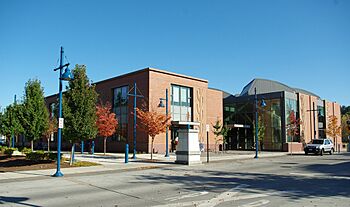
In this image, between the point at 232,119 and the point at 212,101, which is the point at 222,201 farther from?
the point at 232,119

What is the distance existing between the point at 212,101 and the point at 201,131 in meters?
5.41

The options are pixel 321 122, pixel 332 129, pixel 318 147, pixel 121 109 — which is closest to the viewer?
pixel 318 147

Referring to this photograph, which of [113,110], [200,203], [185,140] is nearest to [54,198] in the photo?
[200,203]

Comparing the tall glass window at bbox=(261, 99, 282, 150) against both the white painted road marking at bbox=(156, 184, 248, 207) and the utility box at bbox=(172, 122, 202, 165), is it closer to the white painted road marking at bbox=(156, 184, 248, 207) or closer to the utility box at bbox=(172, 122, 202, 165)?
the utility box at bbox=(172, 122, 202, 165)

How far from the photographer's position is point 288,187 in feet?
40.6

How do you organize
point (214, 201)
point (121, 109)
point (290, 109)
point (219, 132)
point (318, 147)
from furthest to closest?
point (290, 109) < point (219, 132) < point (121, 109) < point (318, 147) < point (214, 201)

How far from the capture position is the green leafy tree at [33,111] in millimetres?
25844

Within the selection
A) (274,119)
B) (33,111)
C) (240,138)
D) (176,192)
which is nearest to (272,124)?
(274,119)

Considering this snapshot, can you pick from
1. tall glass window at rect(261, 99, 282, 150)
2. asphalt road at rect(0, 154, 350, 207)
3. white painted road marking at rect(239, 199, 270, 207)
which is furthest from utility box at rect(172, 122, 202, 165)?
tall glass window at rect(261, 99, 282, 150)

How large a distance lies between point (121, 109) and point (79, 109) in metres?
18.0

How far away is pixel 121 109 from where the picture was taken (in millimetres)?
38875

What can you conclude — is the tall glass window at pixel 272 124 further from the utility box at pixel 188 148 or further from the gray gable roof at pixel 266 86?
the utility box at pixel 188 148

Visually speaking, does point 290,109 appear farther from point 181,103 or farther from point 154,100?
point 154,100

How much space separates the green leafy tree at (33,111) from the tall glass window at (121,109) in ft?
40.1
